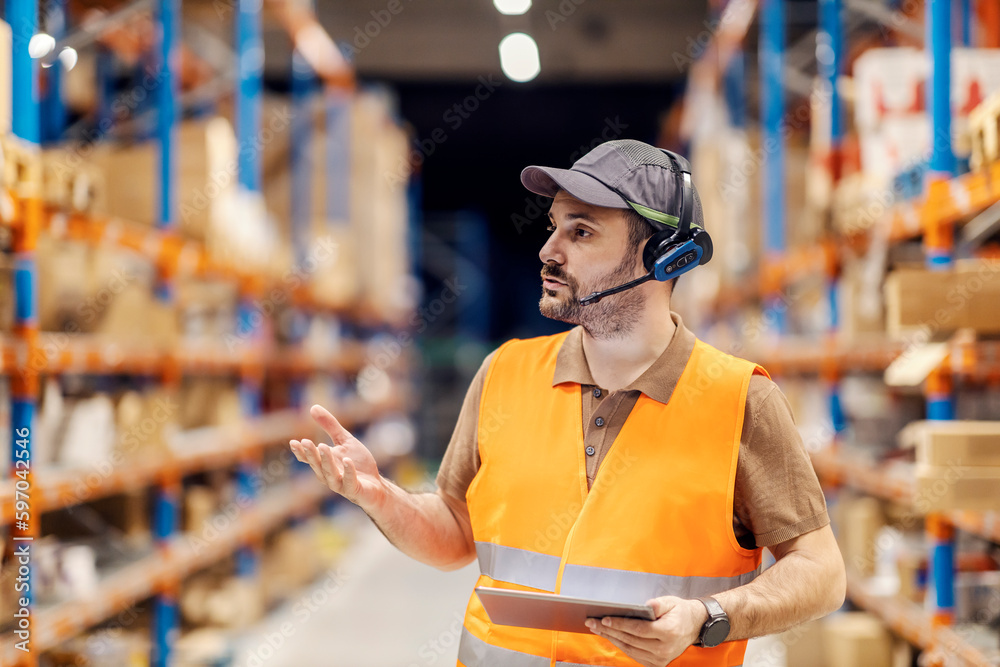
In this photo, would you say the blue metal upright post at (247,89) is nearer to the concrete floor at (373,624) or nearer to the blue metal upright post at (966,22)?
the concrete floor at (373,624)

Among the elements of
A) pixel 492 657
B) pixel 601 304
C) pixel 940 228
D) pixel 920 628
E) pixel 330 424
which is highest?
pixel 940 228

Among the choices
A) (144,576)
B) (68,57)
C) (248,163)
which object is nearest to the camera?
(144,576)

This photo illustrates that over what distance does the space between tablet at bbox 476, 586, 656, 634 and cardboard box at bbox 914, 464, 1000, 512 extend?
6.11 feet

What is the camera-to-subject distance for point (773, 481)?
5.73 ft

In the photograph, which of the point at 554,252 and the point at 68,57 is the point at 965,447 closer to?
the point at 554,252

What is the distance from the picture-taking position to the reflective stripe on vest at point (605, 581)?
1746mm

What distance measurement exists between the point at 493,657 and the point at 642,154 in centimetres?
110

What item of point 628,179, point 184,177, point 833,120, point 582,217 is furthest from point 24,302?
point 833,120

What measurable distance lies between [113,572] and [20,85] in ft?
7.47

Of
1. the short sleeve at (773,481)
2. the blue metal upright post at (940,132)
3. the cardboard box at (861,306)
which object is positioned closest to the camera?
the short sleeve at (773,481)

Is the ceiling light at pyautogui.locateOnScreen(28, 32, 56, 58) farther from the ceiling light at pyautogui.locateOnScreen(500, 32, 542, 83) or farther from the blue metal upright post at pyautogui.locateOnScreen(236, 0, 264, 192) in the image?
the ceiling light at pyautogui.locateOnScreen(500, 32, 542, 83)

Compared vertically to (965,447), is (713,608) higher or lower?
lower

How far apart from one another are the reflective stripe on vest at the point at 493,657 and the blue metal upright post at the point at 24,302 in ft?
6.38

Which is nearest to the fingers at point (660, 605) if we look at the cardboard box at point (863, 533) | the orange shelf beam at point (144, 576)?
the orange shelf beam at point (144, 576)
